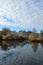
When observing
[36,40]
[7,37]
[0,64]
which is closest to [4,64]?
[0,64]

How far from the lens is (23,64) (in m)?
12.8

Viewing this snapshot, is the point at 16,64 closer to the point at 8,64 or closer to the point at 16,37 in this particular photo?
the point at 8,64

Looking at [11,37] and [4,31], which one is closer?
[11,37]

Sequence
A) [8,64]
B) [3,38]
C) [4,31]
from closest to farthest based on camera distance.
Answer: [8,64]
[3,38]
[4,31]

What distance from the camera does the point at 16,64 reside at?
12773mm

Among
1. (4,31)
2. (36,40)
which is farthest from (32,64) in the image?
(4,31)

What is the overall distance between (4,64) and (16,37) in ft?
156

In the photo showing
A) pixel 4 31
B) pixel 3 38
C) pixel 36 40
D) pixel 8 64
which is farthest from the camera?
pixel 4 31

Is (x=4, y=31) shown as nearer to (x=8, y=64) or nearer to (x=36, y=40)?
(x=36, y=40)

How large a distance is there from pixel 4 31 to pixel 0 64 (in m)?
54.2

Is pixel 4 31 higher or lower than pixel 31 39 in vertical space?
higher

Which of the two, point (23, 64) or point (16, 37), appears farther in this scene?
point (16, 37)

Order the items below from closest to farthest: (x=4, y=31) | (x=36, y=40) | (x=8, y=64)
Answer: (x=8, y=64)
(x=36, y=40)
(x=4, y=31)

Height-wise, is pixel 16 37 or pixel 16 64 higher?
pixel 16 37
